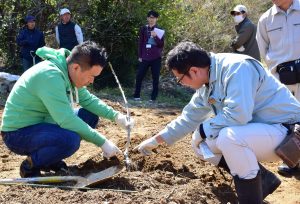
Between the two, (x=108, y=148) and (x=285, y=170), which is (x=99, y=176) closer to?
(x=108, y=148)

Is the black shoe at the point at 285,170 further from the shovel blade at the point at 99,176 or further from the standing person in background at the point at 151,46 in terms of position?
the standing person in background at the point at 151,46

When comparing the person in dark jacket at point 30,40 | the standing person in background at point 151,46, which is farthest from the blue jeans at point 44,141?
the person in dark jacket at point 30,40

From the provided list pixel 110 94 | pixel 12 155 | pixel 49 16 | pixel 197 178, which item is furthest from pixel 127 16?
pixel 197 178

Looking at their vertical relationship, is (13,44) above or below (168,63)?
below

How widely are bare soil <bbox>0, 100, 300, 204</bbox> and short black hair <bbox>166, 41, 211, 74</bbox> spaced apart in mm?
852

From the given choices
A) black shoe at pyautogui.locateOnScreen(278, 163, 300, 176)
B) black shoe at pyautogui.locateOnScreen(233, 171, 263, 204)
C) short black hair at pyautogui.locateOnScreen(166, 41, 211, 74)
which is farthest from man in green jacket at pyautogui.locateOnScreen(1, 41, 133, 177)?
black shoe at pyautogui.locateOnScreen(278, 163, 300, 176)

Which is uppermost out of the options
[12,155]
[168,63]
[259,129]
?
[168,63]

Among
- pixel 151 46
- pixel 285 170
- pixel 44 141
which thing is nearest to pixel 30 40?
pixel 151 46

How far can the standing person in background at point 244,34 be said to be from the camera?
23.9 ft

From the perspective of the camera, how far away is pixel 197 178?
3.84 meters

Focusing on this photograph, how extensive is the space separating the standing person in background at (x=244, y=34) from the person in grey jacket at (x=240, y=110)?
4266 mm

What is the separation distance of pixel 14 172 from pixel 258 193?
7.24 ft

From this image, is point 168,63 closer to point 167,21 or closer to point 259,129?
point 259,129

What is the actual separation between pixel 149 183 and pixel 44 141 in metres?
0.83
